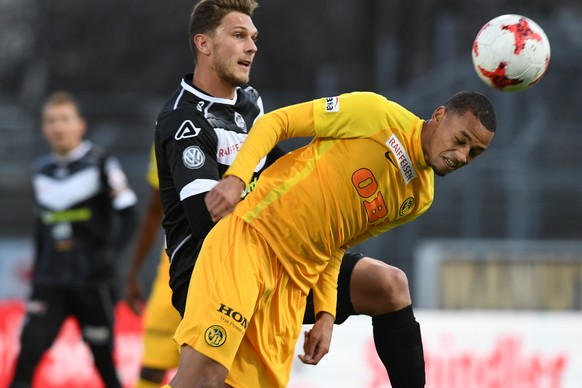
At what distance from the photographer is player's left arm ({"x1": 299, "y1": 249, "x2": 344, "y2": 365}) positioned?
5.12 m

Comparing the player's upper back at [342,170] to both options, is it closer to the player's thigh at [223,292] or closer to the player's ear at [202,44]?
the player's thigh at [223,292]

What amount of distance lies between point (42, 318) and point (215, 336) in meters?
3.58

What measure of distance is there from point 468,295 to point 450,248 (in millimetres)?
591

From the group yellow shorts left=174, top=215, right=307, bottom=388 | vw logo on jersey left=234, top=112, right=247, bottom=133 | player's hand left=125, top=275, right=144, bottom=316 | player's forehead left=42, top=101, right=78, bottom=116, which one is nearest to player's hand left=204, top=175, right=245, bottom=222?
yellow shorts left=174, top=215, right=307, bottom=388

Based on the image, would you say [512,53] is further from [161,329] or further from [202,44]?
[161,329]

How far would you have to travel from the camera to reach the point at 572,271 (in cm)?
1130

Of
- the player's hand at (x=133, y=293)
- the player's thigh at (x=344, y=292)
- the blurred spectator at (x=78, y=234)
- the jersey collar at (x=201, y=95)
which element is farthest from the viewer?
the blurred spectator at (x=78, y=234)

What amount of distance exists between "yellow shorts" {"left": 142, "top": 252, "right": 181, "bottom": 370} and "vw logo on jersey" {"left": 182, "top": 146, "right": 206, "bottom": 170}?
2.12 meters

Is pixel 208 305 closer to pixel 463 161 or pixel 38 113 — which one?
pixel 463 161

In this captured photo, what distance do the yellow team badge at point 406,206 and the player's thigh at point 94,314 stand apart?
3.65m

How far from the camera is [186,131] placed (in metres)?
4.92

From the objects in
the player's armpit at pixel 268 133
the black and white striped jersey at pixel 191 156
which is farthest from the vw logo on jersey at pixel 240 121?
the player's armpit at pixel 268 133

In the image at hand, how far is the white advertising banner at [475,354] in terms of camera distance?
29.8ft

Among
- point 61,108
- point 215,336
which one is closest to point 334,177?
point 215,336
